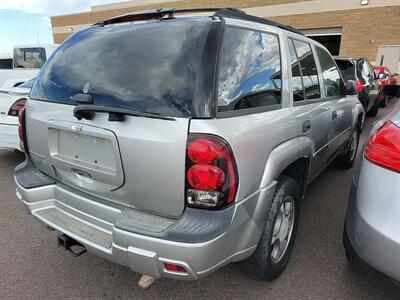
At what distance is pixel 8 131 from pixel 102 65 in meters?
3.28

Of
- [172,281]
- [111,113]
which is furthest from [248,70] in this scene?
[172,281]

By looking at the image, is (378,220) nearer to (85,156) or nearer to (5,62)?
(85,156)

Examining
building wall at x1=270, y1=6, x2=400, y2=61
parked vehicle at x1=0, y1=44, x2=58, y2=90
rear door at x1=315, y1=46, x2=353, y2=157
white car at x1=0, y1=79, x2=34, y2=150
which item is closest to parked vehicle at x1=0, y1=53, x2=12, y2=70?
parked vehicle at x1=0, y1=44, x2=58, y2=90

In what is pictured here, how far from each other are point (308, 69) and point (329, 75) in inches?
33.4

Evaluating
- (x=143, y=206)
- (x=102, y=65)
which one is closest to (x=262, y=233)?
(x=143, y=206)

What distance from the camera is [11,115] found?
4645 millimetres

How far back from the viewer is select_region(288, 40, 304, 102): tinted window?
2.57 m

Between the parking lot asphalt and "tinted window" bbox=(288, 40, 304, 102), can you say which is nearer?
the parking lot asphalt

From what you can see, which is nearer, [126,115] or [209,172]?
[209,172]

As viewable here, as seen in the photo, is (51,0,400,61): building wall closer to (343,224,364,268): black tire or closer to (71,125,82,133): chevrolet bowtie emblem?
(343,224,364,268): black tire

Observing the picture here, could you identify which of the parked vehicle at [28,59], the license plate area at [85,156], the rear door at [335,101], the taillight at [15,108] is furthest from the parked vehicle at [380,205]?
the parked vehicle at [28,59]

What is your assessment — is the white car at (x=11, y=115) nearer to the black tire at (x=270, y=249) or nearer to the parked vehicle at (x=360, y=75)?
the black tire at (x=270, y=249)

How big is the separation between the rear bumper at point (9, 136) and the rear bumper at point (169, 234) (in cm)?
298

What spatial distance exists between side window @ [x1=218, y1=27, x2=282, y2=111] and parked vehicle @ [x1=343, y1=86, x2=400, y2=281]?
0.72 metres
